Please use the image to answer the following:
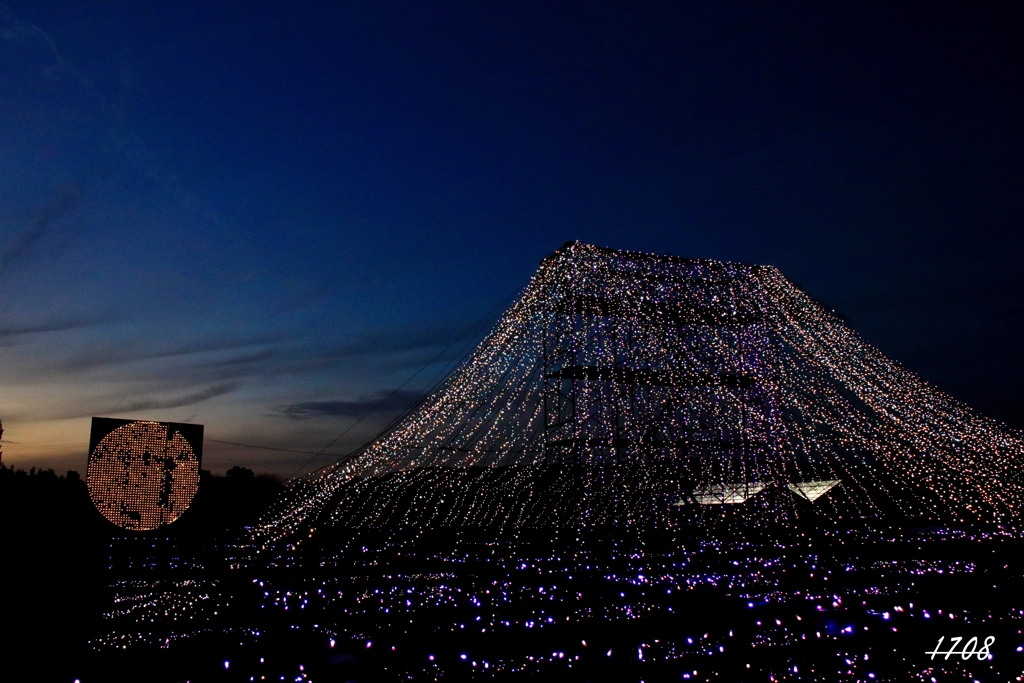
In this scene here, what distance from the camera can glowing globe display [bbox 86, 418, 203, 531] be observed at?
12516mm

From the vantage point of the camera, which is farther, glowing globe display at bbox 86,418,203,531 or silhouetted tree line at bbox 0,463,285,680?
glowing globe display at bbox 86,418,203,531

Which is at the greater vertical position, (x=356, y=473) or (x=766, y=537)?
(x=356, y=473)

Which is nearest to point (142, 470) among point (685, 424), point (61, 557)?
point (61, 557)

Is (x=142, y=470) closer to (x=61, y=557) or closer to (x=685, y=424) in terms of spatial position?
(x=61, y=557)

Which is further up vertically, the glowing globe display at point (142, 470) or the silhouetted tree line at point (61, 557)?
the glowing globe display at point (142, 470)

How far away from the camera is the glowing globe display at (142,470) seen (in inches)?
493

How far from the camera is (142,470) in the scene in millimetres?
13070

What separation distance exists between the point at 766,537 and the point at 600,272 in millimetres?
7156

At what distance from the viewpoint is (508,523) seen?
2138cm

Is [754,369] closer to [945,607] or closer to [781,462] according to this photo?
[781,462]

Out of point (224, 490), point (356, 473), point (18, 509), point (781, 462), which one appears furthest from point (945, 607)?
point (224, 490)

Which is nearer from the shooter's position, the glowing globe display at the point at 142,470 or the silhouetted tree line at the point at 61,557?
the silhouetted tree line at the point at 61,557

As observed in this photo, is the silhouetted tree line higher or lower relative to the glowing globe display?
lower

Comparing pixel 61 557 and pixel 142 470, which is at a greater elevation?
pixel 142 470
